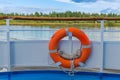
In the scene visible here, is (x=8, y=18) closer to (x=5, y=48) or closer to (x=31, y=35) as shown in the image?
(x=5, y=48)

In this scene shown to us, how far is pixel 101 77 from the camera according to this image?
12.3 ft

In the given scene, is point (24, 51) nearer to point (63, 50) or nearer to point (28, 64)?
point (28, 64)

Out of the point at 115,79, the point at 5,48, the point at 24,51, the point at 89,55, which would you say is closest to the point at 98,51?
the point at 89,55

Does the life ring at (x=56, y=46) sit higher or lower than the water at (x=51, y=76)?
higher

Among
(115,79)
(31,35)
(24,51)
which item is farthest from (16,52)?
(115,79)

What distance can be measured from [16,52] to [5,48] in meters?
0.16

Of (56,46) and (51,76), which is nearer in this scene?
(56,46)

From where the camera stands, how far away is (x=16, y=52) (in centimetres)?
384

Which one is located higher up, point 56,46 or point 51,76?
point 56,46

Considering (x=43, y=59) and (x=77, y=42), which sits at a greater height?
(x=77, y=42)

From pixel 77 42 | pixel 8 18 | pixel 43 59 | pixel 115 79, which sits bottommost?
pixel 115 79

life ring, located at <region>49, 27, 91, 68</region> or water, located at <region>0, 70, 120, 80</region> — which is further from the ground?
life ring, located at <region>49, 27, 91, 68</region>

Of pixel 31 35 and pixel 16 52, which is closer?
pixel 16 52

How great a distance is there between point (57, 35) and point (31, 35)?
1104 mm
